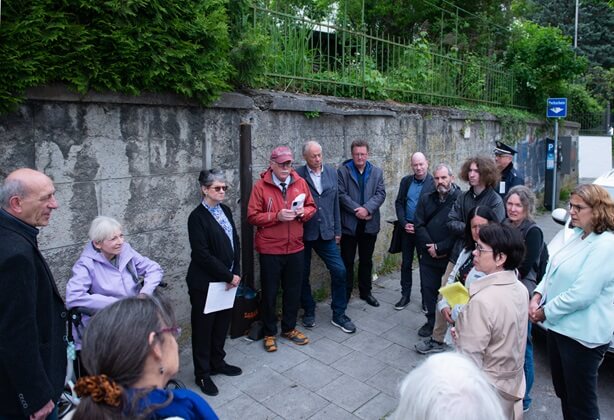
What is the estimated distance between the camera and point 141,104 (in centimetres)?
405

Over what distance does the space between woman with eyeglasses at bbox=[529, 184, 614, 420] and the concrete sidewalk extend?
1.33 m

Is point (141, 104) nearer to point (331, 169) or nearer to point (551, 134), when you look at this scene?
point (331, 169)

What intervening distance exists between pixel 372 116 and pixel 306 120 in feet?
4.84

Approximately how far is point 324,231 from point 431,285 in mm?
1256

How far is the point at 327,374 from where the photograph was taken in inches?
167

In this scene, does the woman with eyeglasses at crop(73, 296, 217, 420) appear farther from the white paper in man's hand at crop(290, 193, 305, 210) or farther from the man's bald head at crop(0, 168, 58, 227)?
the white paper in man's hand at crop(290, 193, 305, 210)

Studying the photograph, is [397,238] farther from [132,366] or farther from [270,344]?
A: [132,366]

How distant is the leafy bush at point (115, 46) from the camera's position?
3.16 metres

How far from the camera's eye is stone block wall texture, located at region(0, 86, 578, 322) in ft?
11.6

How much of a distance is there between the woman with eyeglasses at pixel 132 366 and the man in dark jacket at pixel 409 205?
424 centimetres

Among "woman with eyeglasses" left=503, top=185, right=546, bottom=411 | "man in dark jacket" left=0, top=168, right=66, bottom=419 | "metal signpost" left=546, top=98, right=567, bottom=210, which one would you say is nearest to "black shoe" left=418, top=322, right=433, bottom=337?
"woman with eyeglasses" left=503, top=185, right=546, bottom=411

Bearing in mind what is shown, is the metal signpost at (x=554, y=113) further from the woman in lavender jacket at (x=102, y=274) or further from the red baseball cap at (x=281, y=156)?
the woman in lavender jacket at (x=102, y=274)

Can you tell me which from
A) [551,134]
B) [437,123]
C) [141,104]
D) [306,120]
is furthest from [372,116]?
[551,134]

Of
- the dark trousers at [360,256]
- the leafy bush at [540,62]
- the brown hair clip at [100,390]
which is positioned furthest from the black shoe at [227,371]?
the leafy bush at [540,62]
